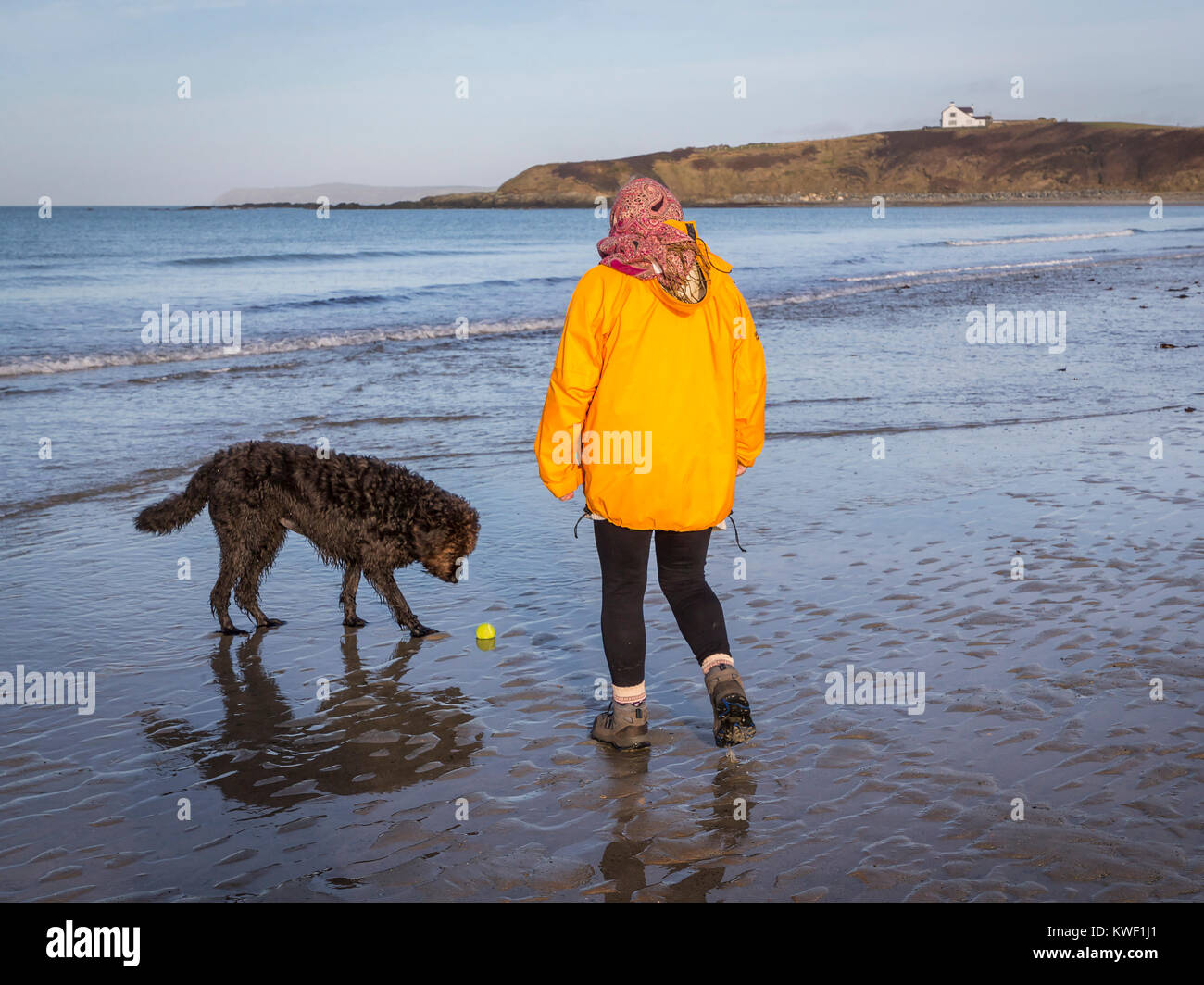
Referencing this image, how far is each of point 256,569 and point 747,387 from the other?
315 centimetres

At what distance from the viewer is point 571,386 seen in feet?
12.0

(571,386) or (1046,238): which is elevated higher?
(1046,238)

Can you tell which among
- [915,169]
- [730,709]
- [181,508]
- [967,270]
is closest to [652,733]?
[730,709]

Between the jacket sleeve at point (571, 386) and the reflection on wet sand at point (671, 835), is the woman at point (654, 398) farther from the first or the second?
the reflection on wet sand at point (671, 835)

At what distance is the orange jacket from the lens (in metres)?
3.58

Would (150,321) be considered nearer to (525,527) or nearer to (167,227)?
(525,527)

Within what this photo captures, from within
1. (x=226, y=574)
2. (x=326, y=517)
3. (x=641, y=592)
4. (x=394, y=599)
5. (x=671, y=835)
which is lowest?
(x=671, y=835)

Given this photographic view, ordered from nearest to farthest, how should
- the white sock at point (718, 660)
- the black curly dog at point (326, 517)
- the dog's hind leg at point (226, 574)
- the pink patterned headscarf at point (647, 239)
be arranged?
the pink patterned headscarf at point (647, 239) < the white sock at point (718, 660) < the black curly dog at point (326, 517) < the dog's hind leg at point (226, 574)

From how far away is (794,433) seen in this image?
9.85m

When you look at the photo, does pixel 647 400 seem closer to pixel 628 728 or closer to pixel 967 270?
pixel 628 728

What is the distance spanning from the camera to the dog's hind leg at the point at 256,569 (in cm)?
550

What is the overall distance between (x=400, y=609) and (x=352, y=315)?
17.7 meters

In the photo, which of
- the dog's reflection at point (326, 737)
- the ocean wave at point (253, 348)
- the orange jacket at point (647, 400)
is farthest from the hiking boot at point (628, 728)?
the ocean wave at point (253, 348)

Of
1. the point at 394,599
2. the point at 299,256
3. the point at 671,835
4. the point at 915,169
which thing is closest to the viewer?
the point at 671,835
